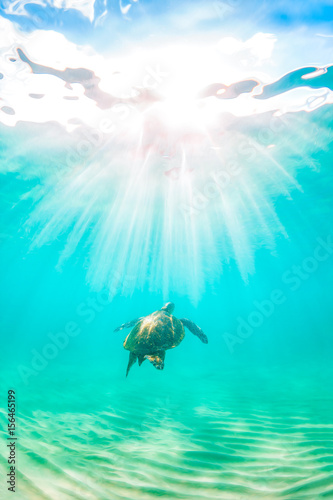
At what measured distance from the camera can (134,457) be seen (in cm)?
445

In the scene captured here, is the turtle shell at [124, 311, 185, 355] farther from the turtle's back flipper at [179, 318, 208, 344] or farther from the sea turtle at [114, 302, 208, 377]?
the turtle's back flipper at [179, 318, 208, 344]

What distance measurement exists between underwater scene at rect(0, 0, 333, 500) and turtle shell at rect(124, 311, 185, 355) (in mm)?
44

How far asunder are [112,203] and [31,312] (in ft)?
277

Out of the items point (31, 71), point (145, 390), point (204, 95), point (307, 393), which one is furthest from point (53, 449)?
point (204, 95)

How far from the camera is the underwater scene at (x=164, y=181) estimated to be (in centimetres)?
410

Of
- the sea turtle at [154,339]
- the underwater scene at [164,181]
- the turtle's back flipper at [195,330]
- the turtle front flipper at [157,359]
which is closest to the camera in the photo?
the underwater scene at [164,181]

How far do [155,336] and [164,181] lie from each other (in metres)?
13.4

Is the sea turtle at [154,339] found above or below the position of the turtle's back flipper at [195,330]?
below

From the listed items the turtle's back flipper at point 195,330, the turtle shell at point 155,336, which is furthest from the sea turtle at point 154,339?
the turtle's back flipper at point 195,330

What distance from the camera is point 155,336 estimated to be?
5.43m

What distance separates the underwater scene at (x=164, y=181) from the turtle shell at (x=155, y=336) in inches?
1.7

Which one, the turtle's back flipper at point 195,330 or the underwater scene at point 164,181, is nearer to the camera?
the underwater scene at point 164,181

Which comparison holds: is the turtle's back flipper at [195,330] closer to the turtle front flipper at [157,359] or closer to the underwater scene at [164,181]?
the underwater scene at [164,181]

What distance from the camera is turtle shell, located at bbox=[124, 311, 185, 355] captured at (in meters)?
5.32
